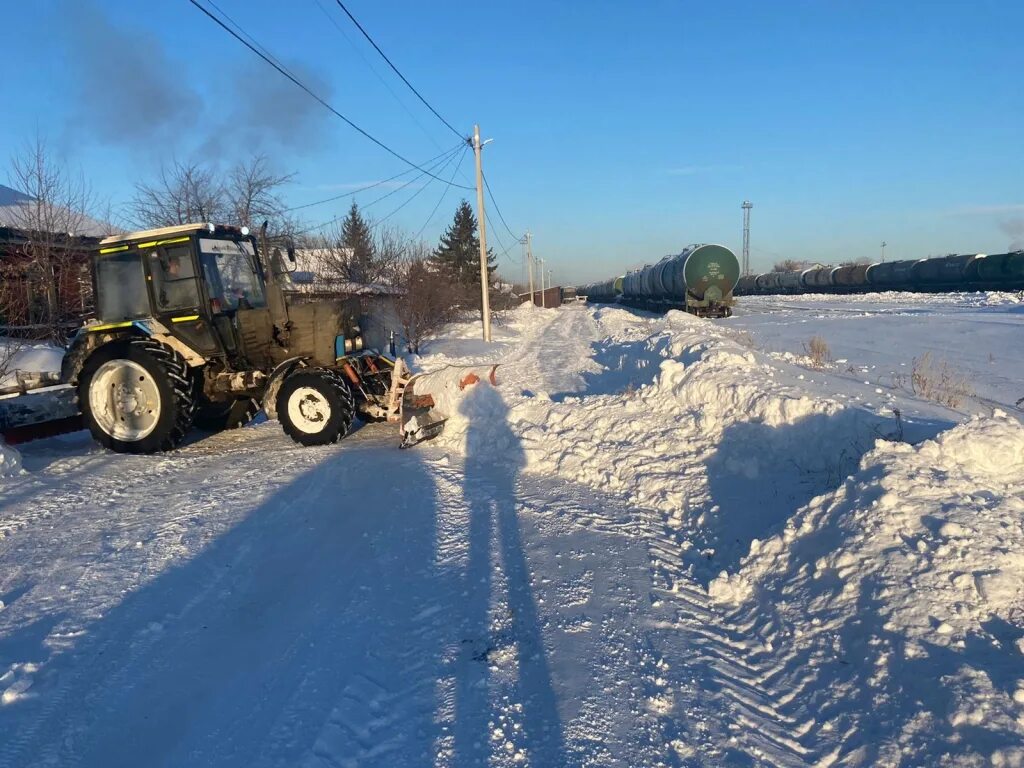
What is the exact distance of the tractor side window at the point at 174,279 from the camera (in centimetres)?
853

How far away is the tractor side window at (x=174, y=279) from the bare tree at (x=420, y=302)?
45.5 feet

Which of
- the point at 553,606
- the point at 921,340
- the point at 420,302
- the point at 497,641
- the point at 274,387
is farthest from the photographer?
the point at 420,302

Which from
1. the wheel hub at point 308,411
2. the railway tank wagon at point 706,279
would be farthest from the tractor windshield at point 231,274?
the railway tank wagon at point 706,279

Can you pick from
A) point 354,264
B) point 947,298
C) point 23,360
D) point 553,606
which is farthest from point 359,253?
point 947,298

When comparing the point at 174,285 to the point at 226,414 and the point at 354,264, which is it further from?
the point at 354,264

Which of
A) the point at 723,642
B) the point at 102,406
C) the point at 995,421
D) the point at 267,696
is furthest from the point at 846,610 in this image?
the point at 102,406

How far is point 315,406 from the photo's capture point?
8570 millimetres

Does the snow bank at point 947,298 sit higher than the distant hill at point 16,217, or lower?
→ lower

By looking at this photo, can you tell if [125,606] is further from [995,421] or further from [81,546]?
[995,421]

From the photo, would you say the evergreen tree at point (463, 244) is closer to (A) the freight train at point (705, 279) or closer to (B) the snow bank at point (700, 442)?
(A) the freight train at point (705, 279)

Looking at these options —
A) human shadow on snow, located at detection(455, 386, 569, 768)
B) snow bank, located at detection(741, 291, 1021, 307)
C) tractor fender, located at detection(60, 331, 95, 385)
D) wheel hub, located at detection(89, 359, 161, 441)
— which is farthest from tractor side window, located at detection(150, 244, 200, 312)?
snow bank, located at detection(741, 291, 1021, 307)

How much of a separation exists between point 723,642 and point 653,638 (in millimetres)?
426

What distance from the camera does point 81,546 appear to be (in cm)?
538

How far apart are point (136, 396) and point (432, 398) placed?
3.82m
